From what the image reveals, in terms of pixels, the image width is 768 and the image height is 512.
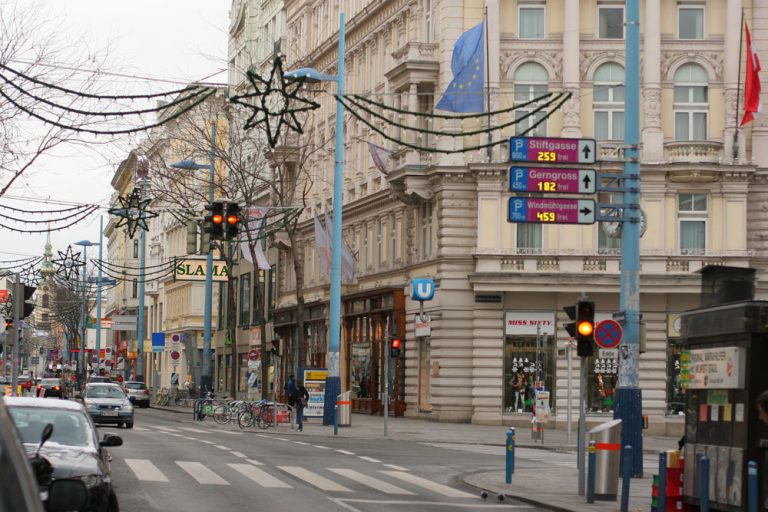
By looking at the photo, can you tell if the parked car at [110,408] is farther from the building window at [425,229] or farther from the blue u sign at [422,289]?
the building window at [425,229]

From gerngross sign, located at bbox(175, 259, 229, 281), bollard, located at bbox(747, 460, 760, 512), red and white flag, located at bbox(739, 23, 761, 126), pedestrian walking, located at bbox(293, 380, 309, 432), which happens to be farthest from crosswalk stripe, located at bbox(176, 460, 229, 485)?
gerngross sign, located at bbox(175, 259, 229, 281)

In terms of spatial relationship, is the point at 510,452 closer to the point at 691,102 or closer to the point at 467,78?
the point at 467,78

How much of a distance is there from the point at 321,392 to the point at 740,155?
15.6m

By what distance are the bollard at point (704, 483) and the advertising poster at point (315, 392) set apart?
3137cm

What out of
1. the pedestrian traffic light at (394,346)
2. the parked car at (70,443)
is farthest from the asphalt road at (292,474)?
the parked car at (70,443)

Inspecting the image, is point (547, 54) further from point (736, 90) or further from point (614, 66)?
point (736, 90)

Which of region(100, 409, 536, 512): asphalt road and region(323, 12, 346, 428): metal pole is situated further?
region(323, 12, 346, 428): metal pole

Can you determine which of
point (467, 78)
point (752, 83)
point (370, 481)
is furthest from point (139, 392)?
point (370, 481)

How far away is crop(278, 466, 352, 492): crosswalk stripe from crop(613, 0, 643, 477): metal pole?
17.0 ft

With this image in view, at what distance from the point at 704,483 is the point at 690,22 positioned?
35.1 meters

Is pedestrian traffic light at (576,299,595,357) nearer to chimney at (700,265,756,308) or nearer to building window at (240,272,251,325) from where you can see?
chimney at (700,265,756,308)

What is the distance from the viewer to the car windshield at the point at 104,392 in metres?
42.8

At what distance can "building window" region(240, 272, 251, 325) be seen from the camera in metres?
80.0

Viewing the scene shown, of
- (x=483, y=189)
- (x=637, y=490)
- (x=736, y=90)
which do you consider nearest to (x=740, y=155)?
(x=736, y=90)
